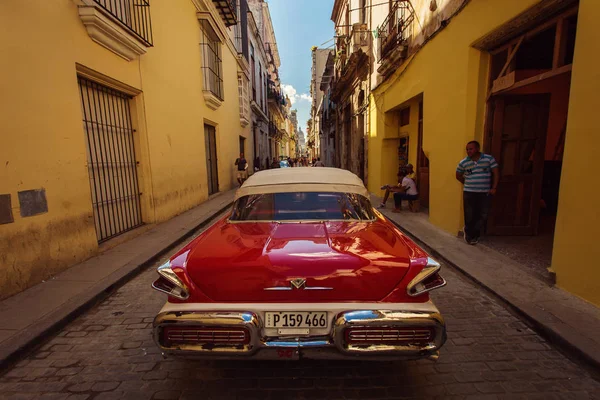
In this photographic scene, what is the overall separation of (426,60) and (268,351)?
6874 millimetres

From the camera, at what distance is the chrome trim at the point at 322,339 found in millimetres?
1731

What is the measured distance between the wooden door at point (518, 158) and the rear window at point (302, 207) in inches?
141

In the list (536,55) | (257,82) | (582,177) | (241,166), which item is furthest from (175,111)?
(257,82)

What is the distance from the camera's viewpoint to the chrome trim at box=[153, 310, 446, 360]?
173cm

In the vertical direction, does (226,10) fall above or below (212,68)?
above

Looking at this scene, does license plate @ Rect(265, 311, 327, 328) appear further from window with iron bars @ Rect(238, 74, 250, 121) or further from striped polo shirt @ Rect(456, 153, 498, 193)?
window with iron bars @ Rect(238, 74, 250, 121)

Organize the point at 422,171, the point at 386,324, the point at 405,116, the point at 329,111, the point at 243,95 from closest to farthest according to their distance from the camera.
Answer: the point at 386,324 → the point at 422,171 → the point at 405,116 → the point at 243,95 → the point at 329,111

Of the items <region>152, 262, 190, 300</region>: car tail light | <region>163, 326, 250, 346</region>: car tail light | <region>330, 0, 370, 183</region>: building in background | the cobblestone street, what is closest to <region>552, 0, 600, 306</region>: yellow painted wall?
the cobblestone street

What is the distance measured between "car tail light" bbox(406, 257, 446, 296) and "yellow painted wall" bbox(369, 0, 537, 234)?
12.7 feet

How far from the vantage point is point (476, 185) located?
4.65m

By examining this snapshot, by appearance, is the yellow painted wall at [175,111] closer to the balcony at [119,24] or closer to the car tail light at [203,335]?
the balcony at [119,24]

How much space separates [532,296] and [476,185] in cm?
201

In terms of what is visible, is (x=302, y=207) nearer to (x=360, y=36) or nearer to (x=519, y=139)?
(x=519, y=139)

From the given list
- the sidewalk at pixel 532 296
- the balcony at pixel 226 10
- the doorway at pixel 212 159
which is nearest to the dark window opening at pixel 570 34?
the sidewalk at pixel 532 296
